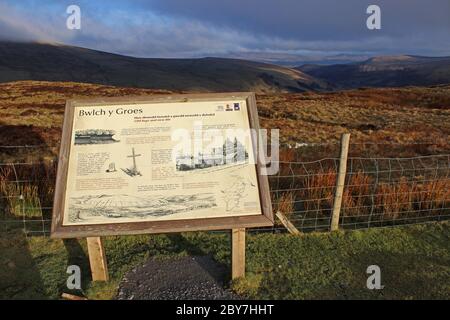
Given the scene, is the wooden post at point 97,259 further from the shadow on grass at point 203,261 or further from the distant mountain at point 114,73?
the distant mountain at point 114,73

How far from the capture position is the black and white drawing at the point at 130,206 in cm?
424

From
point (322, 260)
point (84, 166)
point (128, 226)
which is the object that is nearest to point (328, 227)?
point (322, 260)

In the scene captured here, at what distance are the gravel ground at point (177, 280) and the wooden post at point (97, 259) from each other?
247 millimetres

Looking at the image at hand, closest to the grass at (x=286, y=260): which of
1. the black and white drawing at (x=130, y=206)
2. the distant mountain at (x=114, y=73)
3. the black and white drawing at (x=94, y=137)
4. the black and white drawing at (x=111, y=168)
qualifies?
the black and white drawing at (x=130, y=206)

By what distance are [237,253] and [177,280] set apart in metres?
0.77

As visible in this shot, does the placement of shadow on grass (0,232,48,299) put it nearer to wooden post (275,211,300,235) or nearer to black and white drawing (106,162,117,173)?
black and white drawing (106,162,117,173)

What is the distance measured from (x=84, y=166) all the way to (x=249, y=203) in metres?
1.69

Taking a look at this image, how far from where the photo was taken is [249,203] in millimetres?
4344

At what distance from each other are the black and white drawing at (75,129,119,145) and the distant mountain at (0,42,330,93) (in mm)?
111802

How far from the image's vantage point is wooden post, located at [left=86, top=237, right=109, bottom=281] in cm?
448

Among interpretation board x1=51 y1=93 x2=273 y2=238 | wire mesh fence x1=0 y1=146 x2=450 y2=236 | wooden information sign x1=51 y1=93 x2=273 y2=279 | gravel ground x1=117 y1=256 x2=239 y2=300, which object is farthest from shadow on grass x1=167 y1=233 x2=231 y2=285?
wire mesh fence x1=0 y1=146 x2=450 y2=236

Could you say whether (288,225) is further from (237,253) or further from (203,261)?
(237,253)

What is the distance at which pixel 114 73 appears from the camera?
132m

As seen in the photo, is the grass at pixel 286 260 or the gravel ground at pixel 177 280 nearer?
the gravel ground at pixel 177 280
